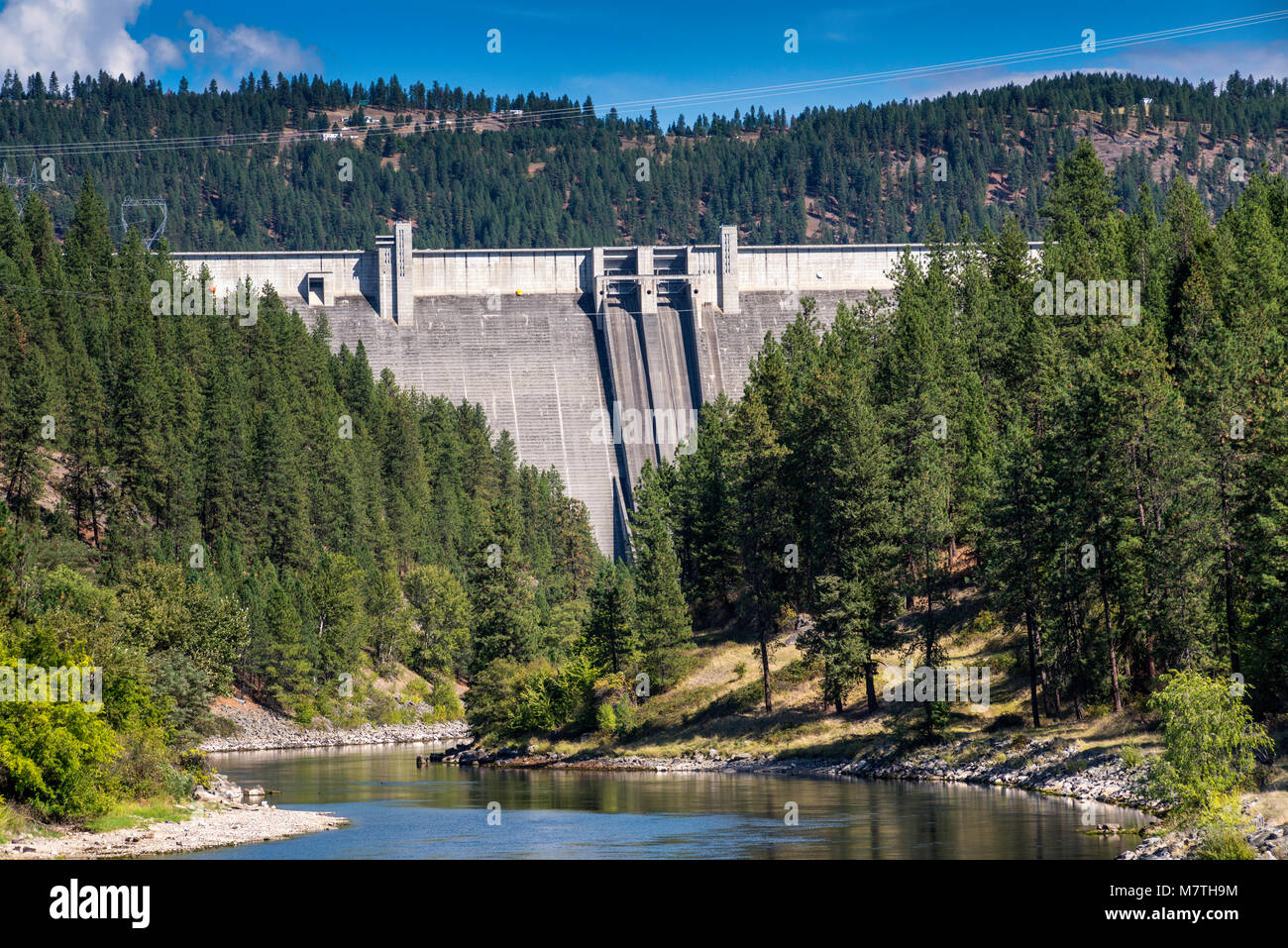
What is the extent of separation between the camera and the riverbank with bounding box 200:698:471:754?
286ft

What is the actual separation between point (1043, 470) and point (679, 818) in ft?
61.7

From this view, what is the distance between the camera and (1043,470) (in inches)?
2163

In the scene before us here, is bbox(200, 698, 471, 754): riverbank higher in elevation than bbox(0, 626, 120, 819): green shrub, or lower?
lower

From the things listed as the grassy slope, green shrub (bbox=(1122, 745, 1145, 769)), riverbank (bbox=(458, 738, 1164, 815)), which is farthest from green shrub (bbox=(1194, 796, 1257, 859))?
the grassy slope

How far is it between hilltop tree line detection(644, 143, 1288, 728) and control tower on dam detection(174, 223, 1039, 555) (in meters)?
54.7

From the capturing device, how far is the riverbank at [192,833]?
37.5 metres

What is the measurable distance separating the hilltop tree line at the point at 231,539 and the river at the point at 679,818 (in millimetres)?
6415

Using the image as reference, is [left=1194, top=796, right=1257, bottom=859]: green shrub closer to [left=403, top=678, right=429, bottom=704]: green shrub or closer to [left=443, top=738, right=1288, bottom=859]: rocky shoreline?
[left=443, top=738, right=1288, bottom=859]: rocky shoreline

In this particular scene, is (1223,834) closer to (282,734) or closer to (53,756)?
(53,756)

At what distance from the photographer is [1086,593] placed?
176 ft

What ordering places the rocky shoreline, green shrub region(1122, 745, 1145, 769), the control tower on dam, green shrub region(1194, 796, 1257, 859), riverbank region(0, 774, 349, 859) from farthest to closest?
the control tower on dam → green shrub region(1122, 745, 1145, 769) → riverbank region(0, 774, 349, 859) → the rocky shoreline → green shrub region(1194, 796, 1257, 859)
